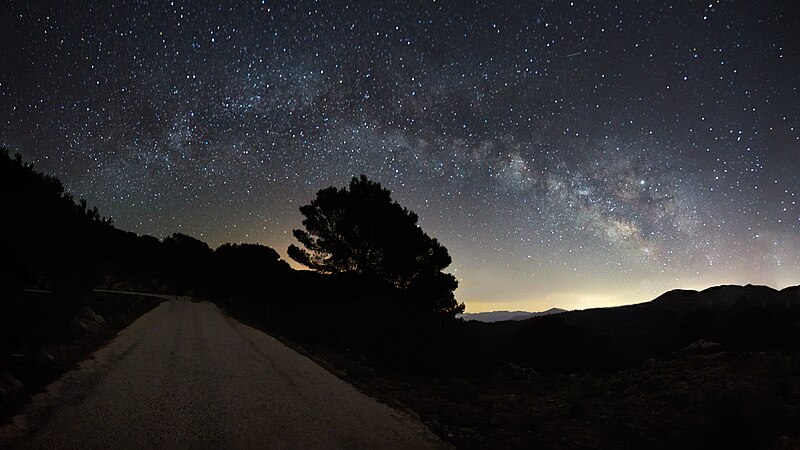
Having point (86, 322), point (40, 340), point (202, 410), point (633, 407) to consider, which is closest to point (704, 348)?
point (633, 407)

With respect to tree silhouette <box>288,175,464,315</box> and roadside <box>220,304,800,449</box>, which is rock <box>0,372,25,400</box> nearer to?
roadside <box>220,304,800,449</box>

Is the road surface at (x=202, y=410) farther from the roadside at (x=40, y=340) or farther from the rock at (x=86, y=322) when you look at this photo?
the rock at (x=86, y=322)

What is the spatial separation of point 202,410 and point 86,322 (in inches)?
547

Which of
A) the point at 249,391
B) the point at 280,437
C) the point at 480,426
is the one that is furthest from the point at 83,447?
the point at 480,426

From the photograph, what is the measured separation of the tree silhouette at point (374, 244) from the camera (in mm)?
27969

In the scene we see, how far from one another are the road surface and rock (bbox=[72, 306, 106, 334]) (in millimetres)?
4741

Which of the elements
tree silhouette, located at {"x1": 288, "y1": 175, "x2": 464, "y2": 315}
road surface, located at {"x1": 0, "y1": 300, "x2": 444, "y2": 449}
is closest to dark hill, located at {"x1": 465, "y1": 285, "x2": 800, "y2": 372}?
tree silhouette, located at {"x1": 288, "y1": 175, "x2": 464, "y2": 315}

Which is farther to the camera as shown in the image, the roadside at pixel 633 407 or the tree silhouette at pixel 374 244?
the tree silhouette at pixel 374 244

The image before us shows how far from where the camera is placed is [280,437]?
6.29m

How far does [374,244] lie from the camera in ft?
92.1

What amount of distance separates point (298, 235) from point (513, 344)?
57.5 ft

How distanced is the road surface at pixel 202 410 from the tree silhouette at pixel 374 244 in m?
15.9

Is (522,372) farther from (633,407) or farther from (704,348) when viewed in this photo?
(633,407)

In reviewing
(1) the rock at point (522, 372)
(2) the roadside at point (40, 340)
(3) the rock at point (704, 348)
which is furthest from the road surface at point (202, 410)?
(3) the rock at point (704, 348)
